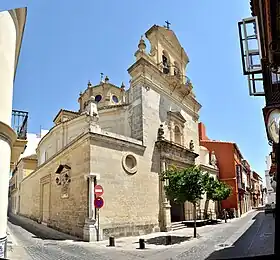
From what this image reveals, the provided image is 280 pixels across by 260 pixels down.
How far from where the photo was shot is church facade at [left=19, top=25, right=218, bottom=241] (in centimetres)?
512

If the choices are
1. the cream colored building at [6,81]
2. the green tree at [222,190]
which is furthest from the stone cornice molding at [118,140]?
the cream colored building at [6,81]

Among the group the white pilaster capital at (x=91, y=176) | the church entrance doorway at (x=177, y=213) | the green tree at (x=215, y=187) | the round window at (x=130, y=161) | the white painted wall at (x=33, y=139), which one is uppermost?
the round window at (x=130, y=161)

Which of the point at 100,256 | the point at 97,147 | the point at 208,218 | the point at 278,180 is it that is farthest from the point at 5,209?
the point at 208,218

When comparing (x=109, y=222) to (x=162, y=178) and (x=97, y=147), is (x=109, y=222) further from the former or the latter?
(x=162, y=178)

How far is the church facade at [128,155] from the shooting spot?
202 inches

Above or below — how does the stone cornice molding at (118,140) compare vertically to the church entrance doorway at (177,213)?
above

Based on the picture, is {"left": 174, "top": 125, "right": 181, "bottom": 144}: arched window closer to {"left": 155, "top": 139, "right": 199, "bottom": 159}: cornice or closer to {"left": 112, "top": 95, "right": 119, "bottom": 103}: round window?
{"left": 155, "top": 139, "right": 199, "bottom": 159}: cornice

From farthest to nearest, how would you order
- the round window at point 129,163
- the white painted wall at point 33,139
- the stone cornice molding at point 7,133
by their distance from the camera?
the round window at point 129,163 < the white painted wall at point 33,139 < the stone cornice molding at point 7,133

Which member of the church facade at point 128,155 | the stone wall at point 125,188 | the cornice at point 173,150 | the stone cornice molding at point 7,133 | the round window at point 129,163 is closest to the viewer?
the stone cornice molding at point 7,133

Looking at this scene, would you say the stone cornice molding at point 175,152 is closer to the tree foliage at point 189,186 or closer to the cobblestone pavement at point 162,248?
the tree foliage at point 189,186

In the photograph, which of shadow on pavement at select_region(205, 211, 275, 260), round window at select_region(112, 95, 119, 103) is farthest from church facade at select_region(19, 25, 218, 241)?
round window at select_region(112, 95, 119, 103)

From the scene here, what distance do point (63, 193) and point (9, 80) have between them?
4.47 meters

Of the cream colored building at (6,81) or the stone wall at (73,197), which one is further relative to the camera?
the stone wall at (73,197)

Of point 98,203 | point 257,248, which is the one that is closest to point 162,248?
point 257,248
